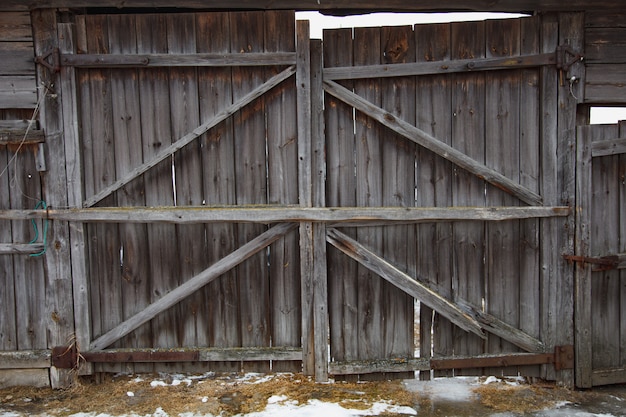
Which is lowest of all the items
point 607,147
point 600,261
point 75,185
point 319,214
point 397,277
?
point 397,277

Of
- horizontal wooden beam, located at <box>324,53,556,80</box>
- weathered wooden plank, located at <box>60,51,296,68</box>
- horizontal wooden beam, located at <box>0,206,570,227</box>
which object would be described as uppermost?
weathered wooden plank, located at <box>60,51,296,68</box>

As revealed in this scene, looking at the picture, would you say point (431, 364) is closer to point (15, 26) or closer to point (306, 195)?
point (306, 195)

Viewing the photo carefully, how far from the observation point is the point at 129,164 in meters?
4.64

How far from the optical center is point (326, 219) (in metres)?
4.47

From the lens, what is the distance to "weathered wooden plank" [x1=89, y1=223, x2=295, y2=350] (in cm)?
459

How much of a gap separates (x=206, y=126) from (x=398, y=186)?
1852mm

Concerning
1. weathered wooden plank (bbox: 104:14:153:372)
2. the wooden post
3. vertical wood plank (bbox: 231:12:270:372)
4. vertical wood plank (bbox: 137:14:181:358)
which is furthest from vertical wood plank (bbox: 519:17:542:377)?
the wooden post

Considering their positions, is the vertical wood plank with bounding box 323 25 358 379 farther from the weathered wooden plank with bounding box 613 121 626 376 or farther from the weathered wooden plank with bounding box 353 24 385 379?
the weathered wooden plank with bounding box 613 121 626 376

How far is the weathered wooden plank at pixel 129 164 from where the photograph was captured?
4480 millimetres

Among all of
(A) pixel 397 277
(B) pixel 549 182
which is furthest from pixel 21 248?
(B) pixel 549 182

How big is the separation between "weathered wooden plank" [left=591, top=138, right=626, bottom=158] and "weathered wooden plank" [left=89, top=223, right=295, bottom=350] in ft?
9.21

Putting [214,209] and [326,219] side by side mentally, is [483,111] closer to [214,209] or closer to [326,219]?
[326,219]

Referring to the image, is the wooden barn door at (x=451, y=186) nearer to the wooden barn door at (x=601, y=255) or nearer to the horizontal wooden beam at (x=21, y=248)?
the wooden barn door at (x=601, y=255)

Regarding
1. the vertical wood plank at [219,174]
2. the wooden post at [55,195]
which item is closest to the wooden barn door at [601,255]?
the vertical wood plank at [219,174]
